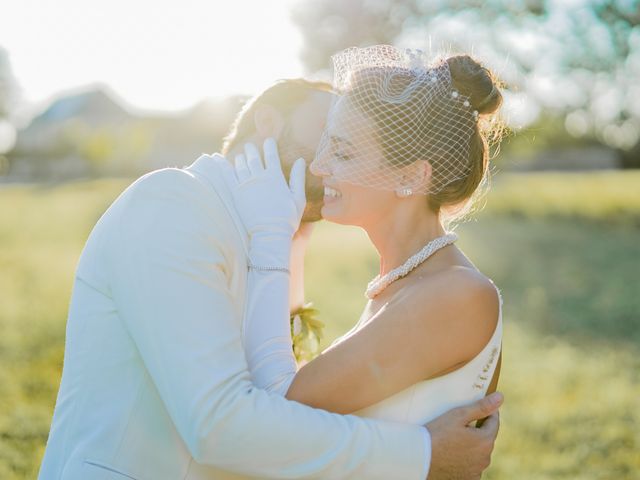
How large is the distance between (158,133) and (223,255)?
6902 cm

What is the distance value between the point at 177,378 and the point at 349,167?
1114 mm

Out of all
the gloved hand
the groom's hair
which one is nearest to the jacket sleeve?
the gloved hand

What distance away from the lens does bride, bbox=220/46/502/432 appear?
99.7 inches

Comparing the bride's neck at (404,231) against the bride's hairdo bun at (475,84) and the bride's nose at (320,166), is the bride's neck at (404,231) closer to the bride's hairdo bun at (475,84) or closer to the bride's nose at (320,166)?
the bride's nose at (320,166)

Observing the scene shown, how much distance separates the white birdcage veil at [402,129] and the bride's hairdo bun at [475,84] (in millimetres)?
27

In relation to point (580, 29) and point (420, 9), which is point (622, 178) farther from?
point (420, 9)

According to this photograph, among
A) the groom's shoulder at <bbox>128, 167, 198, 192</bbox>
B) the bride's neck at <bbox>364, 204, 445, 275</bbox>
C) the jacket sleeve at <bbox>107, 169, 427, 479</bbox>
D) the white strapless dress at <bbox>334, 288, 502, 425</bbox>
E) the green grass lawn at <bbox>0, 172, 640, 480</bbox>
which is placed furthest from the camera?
the green grass lawn at <bbox>0, 172, 640, 480</bbox>

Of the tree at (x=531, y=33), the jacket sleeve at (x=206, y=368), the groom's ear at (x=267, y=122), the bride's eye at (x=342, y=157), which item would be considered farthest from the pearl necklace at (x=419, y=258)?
the tree at (x=531, y=33)

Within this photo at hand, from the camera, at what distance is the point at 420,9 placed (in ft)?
93.9

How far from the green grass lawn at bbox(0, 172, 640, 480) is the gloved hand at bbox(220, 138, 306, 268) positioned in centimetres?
117

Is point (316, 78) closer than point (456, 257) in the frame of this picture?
No

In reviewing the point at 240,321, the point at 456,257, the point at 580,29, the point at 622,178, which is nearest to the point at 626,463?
the point at 456,257

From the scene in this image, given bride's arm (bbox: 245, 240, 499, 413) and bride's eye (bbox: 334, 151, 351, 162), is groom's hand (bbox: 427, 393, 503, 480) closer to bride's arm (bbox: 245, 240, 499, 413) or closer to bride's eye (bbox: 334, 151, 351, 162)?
bride's arm (bbox: 245, 240, 499, 413)

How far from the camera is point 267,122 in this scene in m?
3.23
